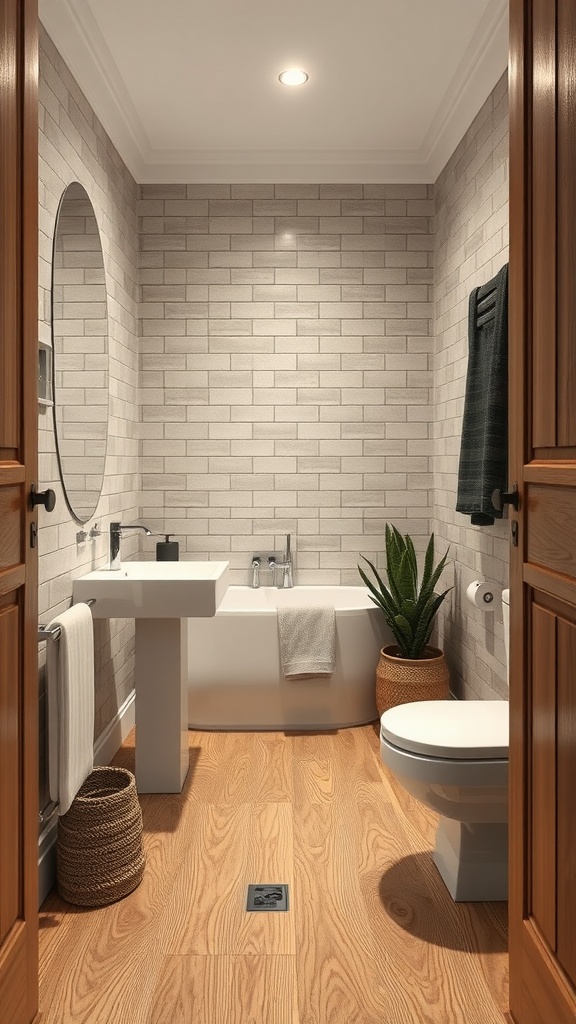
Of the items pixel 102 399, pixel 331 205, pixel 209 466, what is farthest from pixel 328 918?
pixel 331 205

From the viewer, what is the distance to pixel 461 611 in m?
3.71

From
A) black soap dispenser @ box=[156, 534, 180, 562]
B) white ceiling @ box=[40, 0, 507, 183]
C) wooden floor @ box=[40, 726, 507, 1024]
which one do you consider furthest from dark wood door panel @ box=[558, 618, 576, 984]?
black soap dispenser @ box=[156, 534, 180, 562]

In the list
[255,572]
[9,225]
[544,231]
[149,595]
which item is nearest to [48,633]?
[149,595]

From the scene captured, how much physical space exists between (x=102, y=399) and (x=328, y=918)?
2.18 m

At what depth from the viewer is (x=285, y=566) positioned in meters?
4.18

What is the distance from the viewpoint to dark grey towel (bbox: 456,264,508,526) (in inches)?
110

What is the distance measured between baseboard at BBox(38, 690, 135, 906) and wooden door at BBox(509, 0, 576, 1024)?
1.36 meters

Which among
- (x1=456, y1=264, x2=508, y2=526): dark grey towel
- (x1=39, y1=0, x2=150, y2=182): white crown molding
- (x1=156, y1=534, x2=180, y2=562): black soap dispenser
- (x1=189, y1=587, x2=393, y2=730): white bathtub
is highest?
(x1=39, y1=0, x2=150, y2=182): white crown molding

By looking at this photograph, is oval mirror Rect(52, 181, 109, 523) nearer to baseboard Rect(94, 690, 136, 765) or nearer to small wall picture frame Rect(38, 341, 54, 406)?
small wall picture frame Rect(38, 341, 54, 406)

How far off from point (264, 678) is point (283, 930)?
5.43ft

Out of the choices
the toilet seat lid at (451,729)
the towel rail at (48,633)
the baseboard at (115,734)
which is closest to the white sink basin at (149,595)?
the towel rail at (48,633)

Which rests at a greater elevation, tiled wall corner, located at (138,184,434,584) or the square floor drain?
tiled wall corner, located at (138,184,434,584)

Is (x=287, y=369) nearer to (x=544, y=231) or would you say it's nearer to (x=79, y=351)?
(x=79, y=351)

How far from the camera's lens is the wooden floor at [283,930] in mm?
1784
